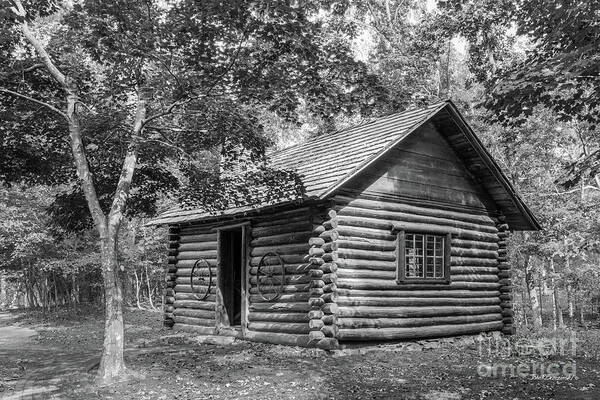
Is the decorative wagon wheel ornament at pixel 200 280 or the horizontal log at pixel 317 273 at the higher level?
the horizontal log at pixel 317 273

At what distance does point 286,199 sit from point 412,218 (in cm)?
354

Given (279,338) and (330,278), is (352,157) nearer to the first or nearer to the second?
(330,278)

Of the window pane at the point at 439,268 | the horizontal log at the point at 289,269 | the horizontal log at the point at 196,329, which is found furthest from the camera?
the horizontal log at the point at 196,329

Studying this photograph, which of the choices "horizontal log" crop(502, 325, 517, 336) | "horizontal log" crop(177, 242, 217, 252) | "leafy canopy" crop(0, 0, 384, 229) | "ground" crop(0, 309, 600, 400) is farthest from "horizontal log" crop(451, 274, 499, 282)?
"horizontal log" crop(177, 242, 217, 252)

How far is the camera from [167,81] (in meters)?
10.4

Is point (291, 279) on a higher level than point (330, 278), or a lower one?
lower

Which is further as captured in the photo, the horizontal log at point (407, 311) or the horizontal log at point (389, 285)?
the horizontal log at point (389, 285)

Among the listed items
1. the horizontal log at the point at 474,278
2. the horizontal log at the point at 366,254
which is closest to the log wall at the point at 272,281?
the horizontal log at the point at 366,254

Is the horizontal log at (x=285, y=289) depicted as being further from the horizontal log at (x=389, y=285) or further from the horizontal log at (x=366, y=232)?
the horizontal log at (x=366, y=232)

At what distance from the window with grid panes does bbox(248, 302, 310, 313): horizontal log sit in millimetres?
2626

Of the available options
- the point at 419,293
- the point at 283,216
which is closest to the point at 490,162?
the point at 419,293

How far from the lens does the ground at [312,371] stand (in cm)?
841

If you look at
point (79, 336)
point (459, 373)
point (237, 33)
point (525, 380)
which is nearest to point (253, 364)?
point (459, 373)

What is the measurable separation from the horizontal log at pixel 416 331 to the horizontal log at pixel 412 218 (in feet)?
8.75
